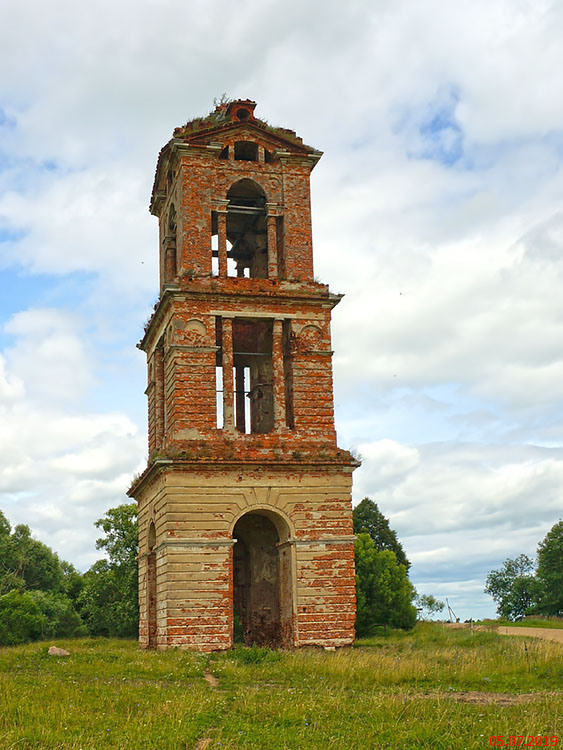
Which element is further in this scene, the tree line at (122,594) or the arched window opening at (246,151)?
the tree line at (122,594)

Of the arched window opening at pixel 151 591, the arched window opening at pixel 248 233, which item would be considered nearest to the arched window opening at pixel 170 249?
the arched window opening at pixel 248 233

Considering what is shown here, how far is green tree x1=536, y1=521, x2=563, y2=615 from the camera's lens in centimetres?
5009

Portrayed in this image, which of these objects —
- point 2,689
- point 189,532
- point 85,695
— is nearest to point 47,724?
point 85,695

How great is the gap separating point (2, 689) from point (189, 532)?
867cm

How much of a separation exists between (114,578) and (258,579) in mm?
20550

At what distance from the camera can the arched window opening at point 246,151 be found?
2697cm

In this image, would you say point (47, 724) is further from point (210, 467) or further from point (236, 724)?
point (210, 467)

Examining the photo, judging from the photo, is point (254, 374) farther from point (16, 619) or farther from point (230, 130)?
point (16, 619)

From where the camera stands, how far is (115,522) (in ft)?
149

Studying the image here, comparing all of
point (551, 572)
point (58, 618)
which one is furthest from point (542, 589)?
point (58, 618)

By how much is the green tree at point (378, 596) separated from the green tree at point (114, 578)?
38.7 ft

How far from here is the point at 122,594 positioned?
145 feet
